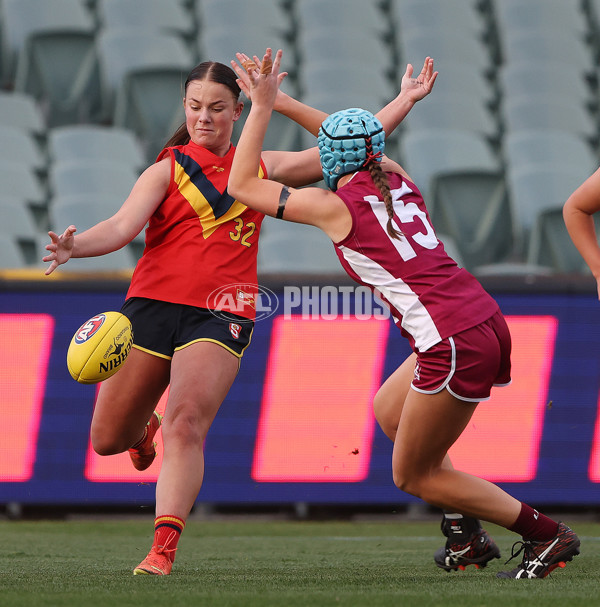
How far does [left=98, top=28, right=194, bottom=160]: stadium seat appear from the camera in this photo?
11305 mm

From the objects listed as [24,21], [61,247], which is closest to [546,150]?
[24,21]

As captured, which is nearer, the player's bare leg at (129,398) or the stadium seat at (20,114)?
the player's bare leg at (129,398)

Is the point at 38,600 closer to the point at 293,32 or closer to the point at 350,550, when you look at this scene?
the point at 350,550

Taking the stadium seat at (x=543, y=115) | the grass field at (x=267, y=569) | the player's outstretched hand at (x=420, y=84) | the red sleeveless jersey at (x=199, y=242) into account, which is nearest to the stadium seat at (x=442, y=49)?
the stadium seat at (x=543, y=115)

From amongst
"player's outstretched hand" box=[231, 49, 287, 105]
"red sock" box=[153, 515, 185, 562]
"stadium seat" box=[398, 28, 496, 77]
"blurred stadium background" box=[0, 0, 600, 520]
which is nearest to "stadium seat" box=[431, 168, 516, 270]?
"blurred stadium background" box=[0, 0, 600, 520]

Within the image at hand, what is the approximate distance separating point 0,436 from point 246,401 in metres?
1.67

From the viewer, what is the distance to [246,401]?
704 cm

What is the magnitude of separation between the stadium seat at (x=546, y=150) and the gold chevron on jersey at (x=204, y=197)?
751cm

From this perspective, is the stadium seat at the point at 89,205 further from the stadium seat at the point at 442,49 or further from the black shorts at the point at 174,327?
the black shorts at the point at 174,327

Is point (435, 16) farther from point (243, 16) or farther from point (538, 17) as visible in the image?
point (243, 16)

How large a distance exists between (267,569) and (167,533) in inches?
29.6

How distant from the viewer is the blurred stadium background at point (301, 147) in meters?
6.92

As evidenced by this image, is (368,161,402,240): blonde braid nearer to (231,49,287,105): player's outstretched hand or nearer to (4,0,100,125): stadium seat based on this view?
(231,49,287,105): player's outstretched hand

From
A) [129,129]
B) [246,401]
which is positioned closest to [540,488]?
[246,401]
